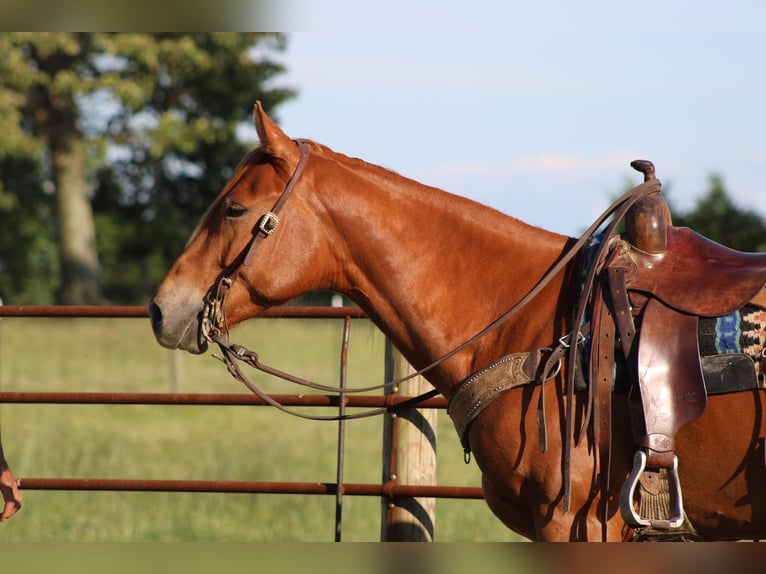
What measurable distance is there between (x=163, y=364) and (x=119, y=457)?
550cm

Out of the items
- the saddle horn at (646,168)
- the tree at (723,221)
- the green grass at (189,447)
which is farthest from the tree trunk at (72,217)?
the saddle horn at (646,168)

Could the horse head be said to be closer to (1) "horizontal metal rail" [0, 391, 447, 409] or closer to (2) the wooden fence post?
(1) "horizontal metal rail" [0, 391, 447, 409]

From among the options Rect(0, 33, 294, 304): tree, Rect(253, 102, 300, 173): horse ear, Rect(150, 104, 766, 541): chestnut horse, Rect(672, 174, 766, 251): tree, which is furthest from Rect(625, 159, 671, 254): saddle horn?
Rect(0, 33, 294, 304): tree

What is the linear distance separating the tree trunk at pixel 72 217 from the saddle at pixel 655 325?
786 inches

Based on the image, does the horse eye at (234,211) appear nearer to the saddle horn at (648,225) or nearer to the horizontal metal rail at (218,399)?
the horizontal metal rail at (218,399)

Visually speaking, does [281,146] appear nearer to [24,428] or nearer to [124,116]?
[24,428]

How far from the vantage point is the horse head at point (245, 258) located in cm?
313

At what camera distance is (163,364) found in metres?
13.9

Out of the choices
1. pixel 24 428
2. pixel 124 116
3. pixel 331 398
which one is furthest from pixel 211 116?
pixel 331 398

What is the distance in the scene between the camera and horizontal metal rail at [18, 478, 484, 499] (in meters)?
4.07

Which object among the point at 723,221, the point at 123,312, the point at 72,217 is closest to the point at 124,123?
the point at 72,217

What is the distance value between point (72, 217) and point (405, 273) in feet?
66.9

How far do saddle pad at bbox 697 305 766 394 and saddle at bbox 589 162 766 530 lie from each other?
44mm

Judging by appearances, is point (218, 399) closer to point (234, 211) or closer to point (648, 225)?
point (234, 211)
